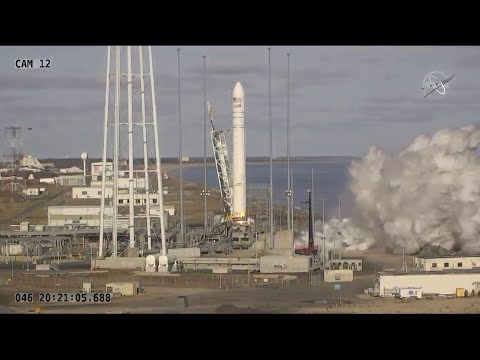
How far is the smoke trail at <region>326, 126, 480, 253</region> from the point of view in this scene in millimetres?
40844

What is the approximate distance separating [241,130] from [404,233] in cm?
827

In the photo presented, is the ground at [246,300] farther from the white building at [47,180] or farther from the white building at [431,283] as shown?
the white building at [47,180]

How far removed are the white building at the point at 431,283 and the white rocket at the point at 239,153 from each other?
35.9 feet

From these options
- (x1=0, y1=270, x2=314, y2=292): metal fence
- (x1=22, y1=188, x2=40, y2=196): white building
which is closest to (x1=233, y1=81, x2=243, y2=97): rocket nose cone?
(x1=0, y1=270, x2=314, y2=292): metal fence

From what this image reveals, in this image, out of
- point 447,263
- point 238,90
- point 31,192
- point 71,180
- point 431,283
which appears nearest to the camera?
point 431,283

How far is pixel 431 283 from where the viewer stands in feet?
93.2

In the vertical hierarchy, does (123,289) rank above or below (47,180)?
below

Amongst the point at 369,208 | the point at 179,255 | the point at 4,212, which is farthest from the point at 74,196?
the point at 179,255

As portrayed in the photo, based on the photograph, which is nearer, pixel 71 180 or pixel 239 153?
pixel 239 153

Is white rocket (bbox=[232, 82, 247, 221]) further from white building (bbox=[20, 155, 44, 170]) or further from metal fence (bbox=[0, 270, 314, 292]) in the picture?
white building (bbox=[20, 155, 44, 170])

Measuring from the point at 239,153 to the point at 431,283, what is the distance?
464 inches

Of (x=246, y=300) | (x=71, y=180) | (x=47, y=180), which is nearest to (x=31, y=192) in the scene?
(x=71, y=180)

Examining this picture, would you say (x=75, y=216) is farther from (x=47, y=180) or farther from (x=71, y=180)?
(x=47, y=180)
